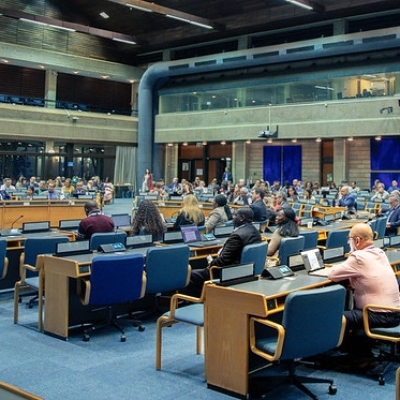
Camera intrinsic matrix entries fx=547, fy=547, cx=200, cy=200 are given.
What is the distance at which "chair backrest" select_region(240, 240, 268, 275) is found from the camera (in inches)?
210

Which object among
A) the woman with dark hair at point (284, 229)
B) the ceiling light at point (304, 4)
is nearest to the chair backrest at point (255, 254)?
the woman with dark hair at point (284, 229)

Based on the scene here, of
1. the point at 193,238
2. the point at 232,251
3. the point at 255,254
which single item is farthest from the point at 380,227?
the point at 232,251

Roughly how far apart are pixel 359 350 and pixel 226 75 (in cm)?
2010

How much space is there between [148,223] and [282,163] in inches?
672

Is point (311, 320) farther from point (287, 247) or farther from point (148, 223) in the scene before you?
point (148, 223)

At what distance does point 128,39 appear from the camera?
925 inches

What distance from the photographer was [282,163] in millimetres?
22969

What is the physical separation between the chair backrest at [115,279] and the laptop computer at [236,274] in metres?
1.29

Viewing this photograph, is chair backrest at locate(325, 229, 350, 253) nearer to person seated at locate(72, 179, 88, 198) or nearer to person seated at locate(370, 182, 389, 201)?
person seated at locate(370, 182, 389, 201)

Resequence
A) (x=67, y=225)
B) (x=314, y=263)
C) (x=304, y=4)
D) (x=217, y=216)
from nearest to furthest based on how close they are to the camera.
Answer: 1. (x=314, y=263)
2. (x=67, y=225)
3. (x=217, y=216)
4. (x=304, y=4)

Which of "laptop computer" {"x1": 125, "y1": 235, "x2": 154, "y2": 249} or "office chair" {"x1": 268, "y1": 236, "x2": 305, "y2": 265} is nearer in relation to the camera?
"laptop computer" {"x1": 125, "y1": 235, "x2": 154, "y2": 249}

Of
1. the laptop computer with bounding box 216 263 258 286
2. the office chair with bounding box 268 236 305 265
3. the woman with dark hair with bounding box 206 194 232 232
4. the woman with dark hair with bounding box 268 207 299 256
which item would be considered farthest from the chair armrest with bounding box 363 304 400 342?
the woman with dark hair with bounding box 206 194 232 232

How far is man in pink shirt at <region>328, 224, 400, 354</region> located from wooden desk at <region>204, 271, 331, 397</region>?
38 centimetres

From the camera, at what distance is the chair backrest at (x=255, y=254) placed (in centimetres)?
533
